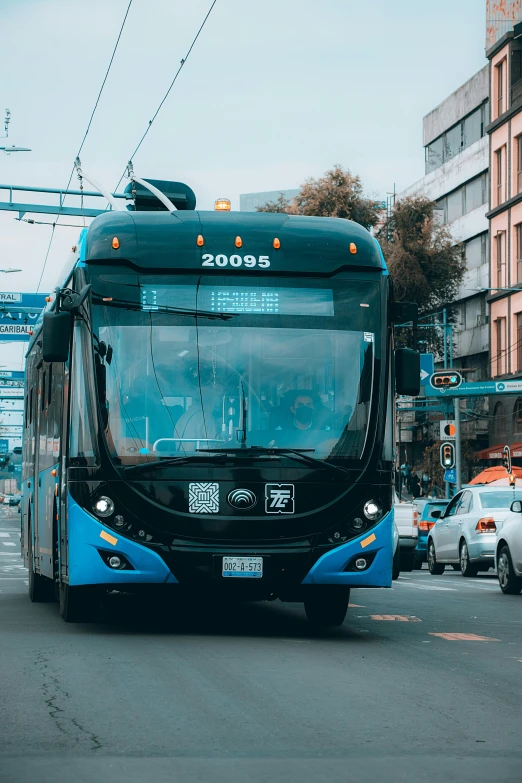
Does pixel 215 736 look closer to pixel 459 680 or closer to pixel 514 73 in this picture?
pixel 459 680

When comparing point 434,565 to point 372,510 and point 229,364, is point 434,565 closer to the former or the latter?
point 372,510

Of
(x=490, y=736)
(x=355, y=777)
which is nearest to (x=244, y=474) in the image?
(x=490, y=736)

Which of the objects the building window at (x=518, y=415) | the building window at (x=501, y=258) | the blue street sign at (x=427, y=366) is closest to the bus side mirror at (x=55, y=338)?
the blue street sign at (x=427, y=366)

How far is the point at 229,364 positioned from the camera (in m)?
11.8

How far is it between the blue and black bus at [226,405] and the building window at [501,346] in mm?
42891

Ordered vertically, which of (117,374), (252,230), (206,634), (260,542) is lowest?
(206,634)

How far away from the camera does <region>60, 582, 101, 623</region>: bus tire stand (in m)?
12.6

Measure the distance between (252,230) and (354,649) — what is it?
3621 mm

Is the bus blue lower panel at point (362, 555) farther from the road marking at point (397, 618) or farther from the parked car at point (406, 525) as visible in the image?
the parked car at point (406, 525)

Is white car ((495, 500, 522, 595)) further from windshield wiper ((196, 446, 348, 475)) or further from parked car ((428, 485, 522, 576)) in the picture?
windshield wiper ((196, 446, 348, 475))

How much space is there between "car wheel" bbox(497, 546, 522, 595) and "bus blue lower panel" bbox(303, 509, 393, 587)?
742 cm

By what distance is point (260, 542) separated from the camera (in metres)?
11.6

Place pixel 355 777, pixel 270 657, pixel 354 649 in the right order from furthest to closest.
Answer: pixel 354 649
pixel 270 657
pixel 355 777

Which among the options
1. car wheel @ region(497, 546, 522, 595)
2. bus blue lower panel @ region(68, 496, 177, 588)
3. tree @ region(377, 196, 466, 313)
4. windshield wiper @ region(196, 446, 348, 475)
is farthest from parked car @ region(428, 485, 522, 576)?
tree @ region(377, 196, 466, 313)
